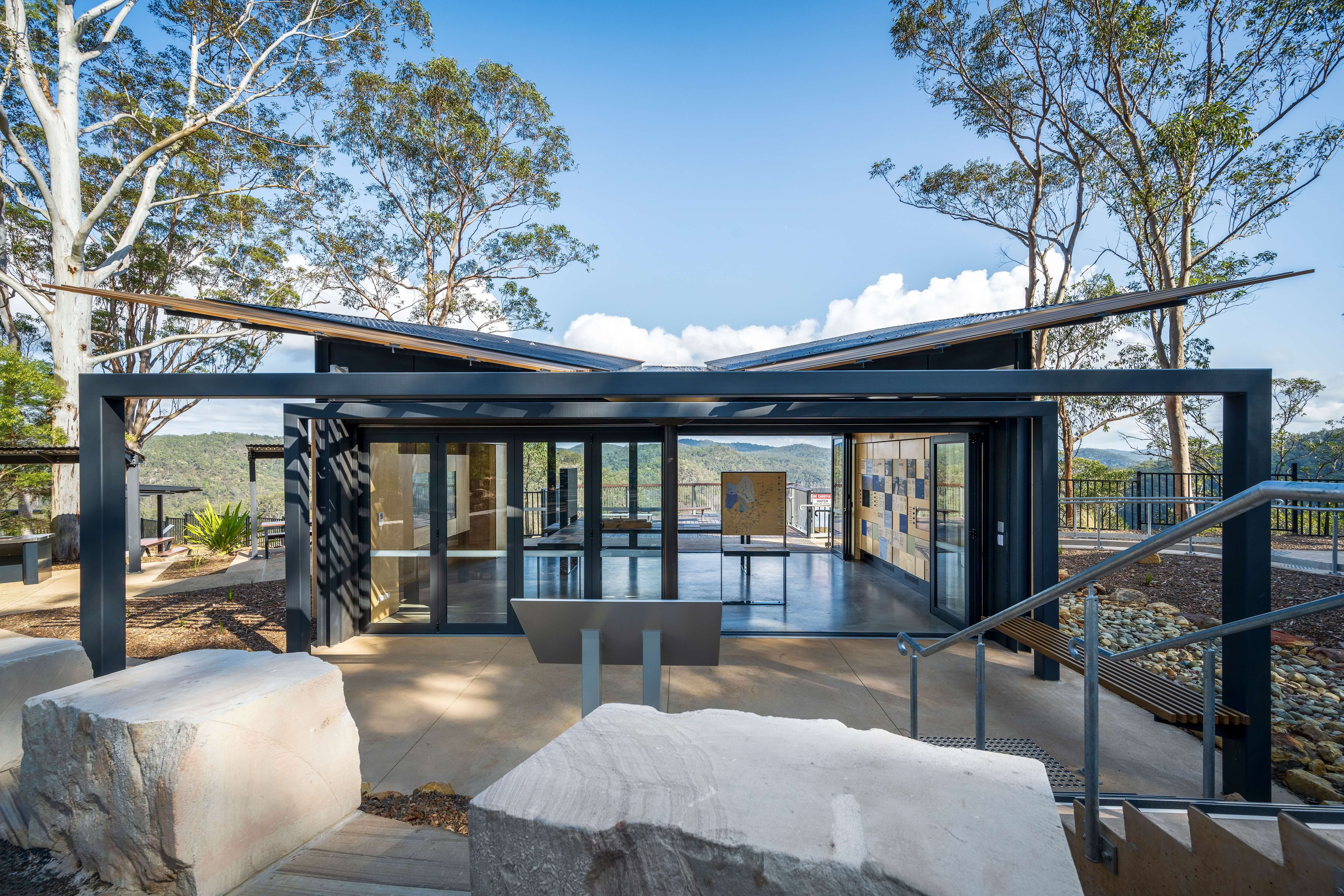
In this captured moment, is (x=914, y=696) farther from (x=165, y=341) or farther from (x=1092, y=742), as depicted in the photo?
(x=165, y=341)

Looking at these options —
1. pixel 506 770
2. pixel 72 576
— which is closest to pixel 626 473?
pixel 506 770

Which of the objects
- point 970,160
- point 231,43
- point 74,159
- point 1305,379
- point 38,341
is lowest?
point 1305,379

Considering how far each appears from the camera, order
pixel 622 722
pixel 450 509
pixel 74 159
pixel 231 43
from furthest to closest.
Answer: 1. pixel 231 43
2. pixel 74 159
3. pixel 450 509
4. pixel 622 722

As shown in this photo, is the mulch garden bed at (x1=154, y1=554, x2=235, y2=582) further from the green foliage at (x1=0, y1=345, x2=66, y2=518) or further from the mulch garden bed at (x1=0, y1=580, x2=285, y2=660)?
the green foliage at (x1=0, y1=345, x2=66, y2=518)

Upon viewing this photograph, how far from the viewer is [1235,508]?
1.50 metres

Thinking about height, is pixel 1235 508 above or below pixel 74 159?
below

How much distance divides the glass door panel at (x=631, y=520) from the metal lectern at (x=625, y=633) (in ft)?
10.6

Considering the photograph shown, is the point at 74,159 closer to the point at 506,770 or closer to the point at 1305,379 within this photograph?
the point at 506,770

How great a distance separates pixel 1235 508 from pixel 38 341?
957 inches

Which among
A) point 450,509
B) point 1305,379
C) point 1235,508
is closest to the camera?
point 1235,508

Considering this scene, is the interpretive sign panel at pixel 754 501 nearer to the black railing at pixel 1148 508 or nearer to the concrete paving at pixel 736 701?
the concrete paving at pixel 736 701

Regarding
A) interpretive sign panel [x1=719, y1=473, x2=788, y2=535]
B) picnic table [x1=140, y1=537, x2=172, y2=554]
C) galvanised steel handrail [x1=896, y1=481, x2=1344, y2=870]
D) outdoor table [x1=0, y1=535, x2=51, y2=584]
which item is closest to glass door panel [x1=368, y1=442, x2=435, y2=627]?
interpretive sign panel [x1=719, y1=473, x2=788, y2=535]

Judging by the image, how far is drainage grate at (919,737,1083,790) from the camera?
10.3ft

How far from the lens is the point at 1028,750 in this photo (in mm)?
3482
